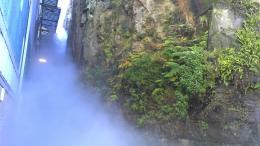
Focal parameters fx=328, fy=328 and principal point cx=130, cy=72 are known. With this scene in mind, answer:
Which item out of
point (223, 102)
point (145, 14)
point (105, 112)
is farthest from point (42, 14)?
point (223, 102)

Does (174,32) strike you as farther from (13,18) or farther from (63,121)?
(13,18)

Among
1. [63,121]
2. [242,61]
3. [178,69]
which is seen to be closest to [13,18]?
[178,69]

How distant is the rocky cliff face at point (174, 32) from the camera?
10297 mm

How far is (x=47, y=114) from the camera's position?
18172 millimetres

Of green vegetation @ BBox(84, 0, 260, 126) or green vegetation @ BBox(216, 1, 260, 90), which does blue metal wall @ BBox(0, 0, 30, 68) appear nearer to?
green vegetation @ BBox(84, 0, 260, 126)

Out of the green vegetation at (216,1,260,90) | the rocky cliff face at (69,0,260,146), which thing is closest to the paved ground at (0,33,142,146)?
the rocky cliff face at (69,0,260,146)

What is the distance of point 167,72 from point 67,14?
2734 centimetres

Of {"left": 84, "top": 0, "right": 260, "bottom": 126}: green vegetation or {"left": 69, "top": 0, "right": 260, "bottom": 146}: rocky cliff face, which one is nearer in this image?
{"left": 69, "top": 0, "right": 260, "bottom": 146}: rocky cliff face

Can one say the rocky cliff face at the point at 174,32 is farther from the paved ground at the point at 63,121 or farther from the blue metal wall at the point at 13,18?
the blue metal wall at the point at 13,18

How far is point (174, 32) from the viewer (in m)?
13.9

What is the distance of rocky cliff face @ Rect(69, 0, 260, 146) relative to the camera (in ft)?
33.8

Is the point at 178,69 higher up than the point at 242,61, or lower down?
lower down

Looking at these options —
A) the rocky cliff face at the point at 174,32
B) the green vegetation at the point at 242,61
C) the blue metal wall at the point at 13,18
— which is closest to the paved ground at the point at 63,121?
the rocky cliff face at the point at 174,32

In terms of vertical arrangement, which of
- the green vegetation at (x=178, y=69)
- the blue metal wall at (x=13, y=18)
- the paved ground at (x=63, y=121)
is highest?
the blue metal wall at (x=13, y=18)
